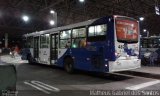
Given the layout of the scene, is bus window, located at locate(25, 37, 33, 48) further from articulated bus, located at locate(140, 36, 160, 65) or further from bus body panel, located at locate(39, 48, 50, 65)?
articulated bus, located at locate(140, 36, 160, 65)

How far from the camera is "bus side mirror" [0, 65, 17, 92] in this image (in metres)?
5.29

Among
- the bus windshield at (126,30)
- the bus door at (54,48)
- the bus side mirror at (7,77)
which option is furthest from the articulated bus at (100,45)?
the bus side mirror at (7,77)

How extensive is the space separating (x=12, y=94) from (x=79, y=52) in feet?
26.1

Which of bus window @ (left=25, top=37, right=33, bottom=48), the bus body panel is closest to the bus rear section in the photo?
the bus body panel

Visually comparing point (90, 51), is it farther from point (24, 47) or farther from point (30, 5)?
point (30, 5)

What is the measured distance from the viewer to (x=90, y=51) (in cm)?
1227

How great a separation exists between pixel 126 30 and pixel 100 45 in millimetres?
1527

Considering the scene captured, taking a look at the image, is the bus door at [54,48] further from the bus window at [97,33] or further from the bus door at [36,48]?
the bus window at [97,33]

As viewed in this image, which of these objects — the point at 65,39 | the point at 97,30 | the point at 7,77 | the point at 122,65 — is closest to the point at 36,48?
the point at 65,39

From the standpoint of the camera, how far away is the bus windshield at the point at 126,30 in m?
11.3

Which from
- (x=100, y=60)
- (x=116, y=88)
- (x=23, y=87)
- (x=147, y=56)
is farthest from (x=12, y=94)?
(x=147, y=56)

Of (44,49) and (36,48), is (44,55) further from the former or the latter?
(36,48)

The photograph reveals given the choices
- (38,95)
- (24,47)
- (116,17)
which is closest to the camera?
(38,95)

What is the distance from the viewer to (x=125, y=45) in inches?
452
